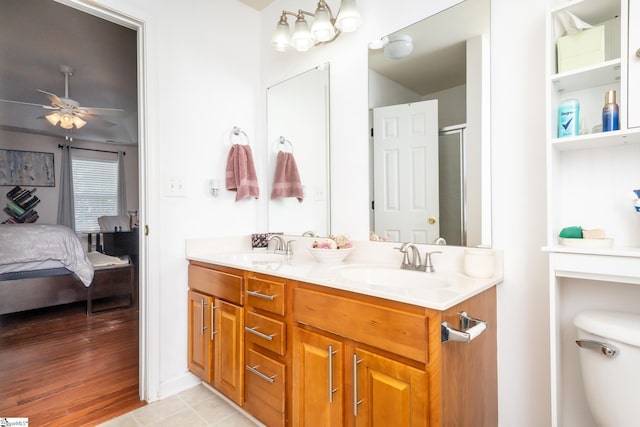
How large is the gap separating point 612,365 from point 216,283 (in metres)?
1.57

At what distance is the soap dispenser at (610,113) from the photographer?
3.03 ft

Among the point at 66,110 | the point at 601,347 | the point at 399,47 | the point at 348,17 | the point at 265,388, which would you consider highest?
the point at 66,110

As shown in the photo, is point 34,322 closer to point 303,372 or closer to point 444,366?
point 303,372

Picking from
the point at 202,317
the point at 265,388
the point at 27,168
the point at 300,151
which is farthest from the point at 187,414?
the point at 27,168

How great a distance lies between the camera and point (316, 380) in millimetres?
1166

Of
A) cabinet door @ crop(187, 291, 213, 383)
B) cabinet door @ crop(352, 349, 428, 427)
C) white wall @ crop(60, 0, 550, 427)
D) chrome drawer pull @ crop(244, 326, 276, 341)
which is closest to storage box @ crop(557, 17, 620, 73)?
white wall @ crop(60, 0, 550, 427)

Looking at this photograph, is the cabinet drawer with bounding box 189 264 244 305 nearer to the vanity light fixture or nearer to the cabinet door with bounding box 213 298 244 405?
the cabinet door with bounding box 213 298 244 405

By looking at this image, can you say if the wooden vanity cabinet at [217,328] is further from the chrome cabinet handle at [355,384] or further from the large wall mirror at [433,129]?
the large wall mirror at [433,129]

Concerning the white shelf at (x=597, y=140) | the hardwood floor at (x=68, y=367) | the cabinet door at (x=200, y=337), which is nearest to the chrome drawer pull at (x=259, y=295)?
the cabinet door at (x=200, y=337)

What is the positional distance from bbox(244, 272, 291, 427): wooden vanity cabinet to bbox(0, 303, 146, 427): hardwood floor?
31.3 inches

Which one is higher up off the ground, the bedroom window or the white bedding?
the bedroom window

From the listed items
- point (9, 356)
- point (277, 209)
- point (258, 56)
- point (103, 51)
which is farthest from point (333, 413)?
point (103, 51)

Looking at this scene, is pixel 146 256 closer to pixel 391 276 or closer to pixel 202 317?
pixel 202 317

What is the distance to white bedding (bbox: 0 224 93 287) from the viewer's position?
310 centimetres
